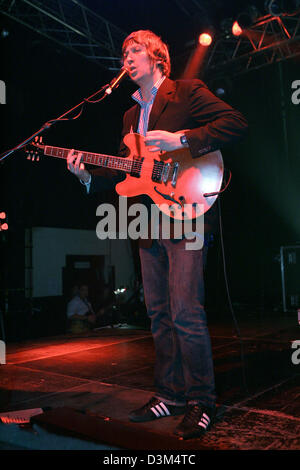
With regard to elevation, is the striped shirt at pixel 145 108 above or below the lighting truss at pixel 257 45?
below

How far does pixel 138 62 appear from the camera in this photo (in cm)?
235

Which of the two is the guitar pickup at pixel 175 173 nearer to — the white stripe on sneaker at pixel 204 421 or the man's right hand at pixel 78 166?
the man's right hand at pixel 78 166

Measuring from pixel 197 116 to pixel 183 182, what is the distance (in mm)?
398

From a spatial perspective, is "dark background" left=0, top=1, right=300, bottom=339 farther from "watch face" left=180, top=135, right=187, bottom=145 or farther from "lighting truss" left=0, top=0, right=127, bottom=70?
"watch face" left=180, top=135, right=187, bottom=145

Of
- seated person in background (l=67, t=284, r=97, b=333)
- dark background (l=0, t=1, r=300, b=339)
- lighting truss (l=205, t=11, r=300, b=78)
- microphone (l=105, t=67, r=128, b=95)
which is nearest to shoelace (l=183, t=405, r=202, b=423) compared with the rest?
microphone (l=105, t=67, r=128, b=95)

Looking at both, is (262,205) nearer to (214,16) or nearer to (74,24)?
(214,16)

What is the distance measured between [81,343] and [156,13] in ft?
20.2

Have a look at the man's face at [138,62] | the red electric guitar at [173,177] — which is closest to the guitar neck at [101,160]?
the red electric guitar at [173,177]

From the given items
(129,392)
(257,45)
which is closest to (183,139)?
(129,392)

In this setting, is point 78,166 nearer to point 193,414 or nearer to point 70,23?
point 193,414

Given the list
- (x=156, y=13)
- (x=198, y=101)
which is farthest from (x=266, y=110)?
(x=198, y=101)

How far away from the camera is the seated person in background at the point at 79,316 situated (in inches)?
289

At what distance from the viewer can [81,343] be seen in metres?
4.82

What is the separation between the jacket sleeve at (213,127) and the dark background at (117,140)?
19.2 feet
